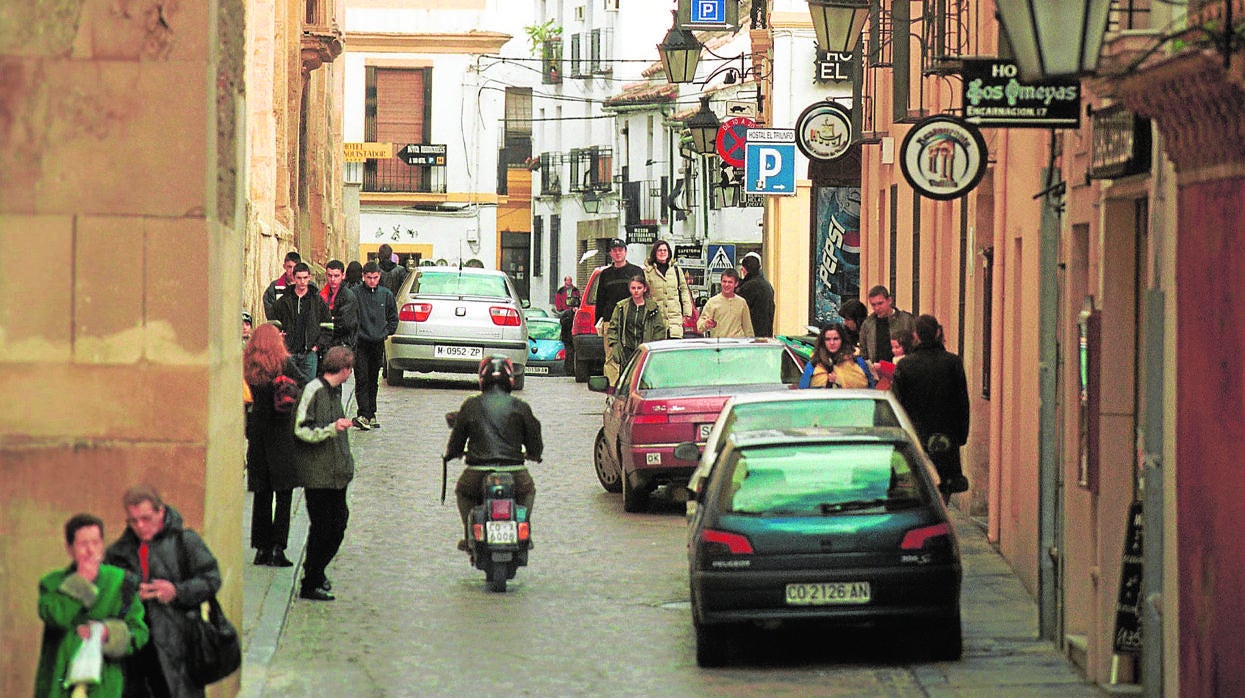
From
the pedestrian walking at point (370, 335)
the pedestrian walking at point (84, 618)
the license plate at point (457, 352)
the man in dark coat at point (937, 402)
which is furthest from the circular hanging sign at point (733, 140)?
the pedestrian walking at point (84, 618)

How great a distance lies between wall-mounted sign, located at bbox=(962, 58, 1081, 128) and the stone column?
4218 mm

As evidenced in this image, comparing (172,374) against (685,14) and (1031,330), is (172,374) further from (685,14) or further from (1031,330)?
(685,14)

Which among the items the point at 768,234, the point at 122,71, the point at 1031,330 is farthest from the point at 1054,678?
the point at 768,234

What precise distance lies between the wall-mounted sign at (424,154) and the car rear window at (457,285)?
3924cm

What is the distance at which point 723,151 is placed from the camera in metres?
33.4

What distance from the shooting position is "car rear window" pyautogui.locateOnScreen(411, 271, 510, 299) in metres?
30.9

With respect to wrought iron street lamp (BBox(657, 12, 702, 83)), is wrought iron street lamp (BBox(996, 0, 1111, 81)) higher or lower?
lower

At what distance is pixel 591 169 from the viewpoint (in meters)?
72.1

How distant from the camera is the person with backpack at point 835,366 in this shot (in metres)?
17.3

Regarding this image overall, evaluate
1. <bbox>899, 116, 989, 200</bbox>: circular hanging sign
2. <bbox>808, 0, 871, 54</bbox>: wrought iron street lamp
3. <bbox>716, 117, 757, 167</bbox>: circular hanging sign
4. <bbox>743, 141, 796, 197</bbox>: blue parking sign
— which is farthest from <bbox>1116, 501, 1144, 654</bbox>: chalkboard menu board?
<bbox>716, 117, 757, 167</bbox>: circular hanging sign

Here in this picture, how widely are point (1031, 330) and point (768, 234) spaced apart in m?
25.6

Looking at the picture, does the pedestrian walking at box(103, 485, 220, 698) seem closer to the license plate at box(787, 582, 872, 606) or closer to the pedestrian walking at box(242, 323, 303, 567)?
the license plate at box(787, 582, 872, 606)

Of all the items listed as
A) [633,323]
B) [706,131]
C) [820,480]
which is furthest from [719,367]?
[706,131]

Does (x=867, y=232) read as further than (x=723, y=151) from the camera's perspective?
No
